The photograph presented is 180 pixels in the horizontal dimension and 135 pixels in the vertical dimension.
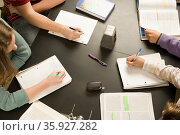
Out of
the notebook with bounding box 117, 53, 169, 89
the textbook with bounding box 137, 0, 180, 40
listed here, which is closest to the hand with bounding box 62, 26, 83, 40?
the notebook with bounding box 117, 53, 169, 89

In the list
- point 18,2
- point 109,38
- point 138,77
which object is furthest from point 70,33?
point 138,77

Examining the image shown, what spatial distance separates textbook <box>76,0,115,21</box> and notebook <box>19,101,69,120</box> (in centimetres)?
70

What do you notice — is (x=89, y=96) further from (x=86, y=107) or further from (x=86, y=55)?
(x=86, y=55)

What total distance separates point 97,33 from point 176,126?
739 millimetres

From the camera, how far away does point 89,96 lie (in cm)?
125

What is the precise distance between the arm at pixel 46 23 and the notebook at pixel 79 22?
0.04 m

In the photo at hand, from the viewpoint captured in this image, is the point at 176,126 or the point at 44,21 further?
the point at 44,21

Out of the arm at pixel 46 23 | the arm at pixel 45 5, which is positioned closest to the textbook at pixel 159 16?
the arm at pixel 46 23

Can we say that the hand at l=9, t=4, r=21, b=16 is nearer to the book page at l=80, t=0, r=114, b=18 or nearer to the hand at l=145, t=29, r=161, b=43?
the book page at l=80, t=0, r=114, b=18

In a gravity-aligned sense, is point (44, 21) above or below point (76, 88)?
above

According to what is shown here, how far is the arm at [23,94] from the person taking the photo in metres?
1.19

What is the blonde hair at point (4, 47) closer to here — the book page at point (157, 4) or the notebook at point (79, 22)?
the notebook at point (79, 22)

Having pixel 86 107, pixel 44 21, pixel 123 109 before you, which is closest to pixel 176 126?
pixel 123 109

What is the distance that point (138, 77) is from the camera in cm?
128
